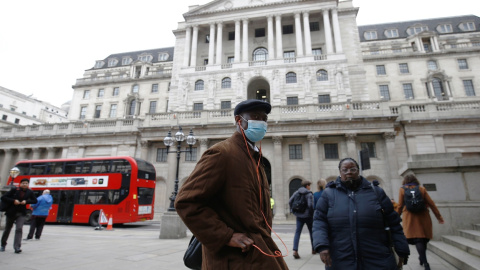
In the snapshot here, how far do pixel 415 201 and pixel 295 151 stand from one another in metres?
17.9

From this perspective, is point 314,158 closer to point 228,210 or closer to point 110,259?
point 110,259

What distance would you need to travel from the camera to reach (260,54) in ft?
107

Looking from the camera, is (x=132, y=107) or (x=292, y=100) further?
(x=132, y=107)

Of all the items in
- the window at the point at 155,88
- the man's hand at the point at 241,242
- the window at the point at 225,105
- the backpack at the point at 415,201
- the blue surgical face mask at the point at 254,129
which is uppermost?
the window at the point at 155,88

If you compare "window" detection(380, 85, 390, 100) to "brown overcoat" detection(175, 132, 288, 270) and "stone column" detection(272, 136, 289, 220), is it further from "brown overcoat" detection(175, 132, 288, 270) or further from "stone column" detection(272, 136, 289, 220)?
"brown overcoat" detection(175, 132, 288, 270)

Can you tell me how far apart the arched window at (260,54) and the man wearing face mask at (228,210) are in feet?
104

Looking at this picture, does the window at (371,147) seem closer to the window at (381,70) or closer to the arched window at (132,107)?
the window at (381,70)

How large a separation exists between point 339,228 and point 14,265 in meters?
6.76

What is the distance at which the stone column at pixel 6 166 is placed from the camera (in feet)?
92.0

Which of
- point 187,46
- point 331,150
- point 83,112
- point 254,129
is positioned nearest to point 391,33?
point 331,150

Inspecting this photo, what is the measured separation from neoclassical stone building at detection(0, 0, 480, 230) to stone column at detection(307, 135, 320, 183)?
86 millimetres

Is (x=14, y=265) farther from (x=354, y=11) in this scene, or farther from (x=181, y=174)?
(x=354, y=11)

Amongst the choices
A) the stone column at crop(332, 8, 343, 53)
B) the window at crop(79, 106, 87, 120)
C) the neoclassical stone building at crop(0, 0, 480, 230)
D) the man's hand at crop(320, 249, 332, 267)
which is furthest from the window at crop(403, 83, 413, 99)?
the window at crop(79, 106, 87, 120)

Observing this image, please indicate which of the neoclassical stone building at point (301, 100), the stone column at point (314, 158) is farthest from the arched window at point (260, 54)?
the stone column at point (314, 158)
